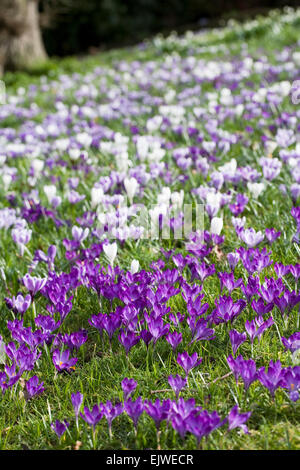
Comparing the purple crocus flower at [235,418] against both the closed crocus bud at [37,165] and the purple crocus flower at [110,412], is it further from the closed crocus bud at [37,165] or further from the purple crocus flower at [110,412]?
the closed crocus bud at [37,165]

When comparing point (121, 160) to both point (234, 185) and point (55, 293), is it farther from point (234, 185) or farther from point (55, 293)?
point (55, 293)

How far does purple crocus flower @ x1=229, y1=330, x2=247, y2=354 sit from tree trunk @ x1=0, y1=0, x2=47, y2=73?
10.5 metres

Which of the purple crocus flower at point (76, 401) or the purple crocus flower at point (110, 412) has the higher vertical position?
the purple crocus flower at point (76, 401)

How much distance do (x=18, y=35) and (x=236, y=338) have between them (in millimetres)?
11080

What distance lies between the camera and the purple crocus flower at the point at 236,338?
1846mm

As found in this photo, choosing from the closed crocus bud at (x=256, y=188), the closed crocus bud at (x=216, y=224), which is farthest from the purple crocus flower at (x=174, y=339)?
the closed crocus bud at (x=256, y=188)

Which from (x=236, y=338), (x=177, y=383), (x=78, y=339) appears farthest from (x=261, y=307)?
(x=78, y=339)

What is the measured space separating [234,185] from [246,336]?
4.81ft

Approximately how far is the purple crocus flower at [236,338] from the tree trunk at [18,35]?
34.3ft

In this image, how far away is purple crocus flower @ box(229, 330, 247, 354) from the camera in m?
1.85

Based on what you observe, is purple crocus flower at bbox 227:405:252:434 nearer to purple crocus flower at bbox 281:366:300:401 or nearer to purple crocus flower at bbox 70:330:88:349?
purple crocus flower at bbox 281:366:300:401

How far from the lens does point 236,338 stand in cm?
185

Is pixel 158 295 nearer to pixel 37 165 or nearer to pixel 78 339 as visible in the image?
pixel 78 339
